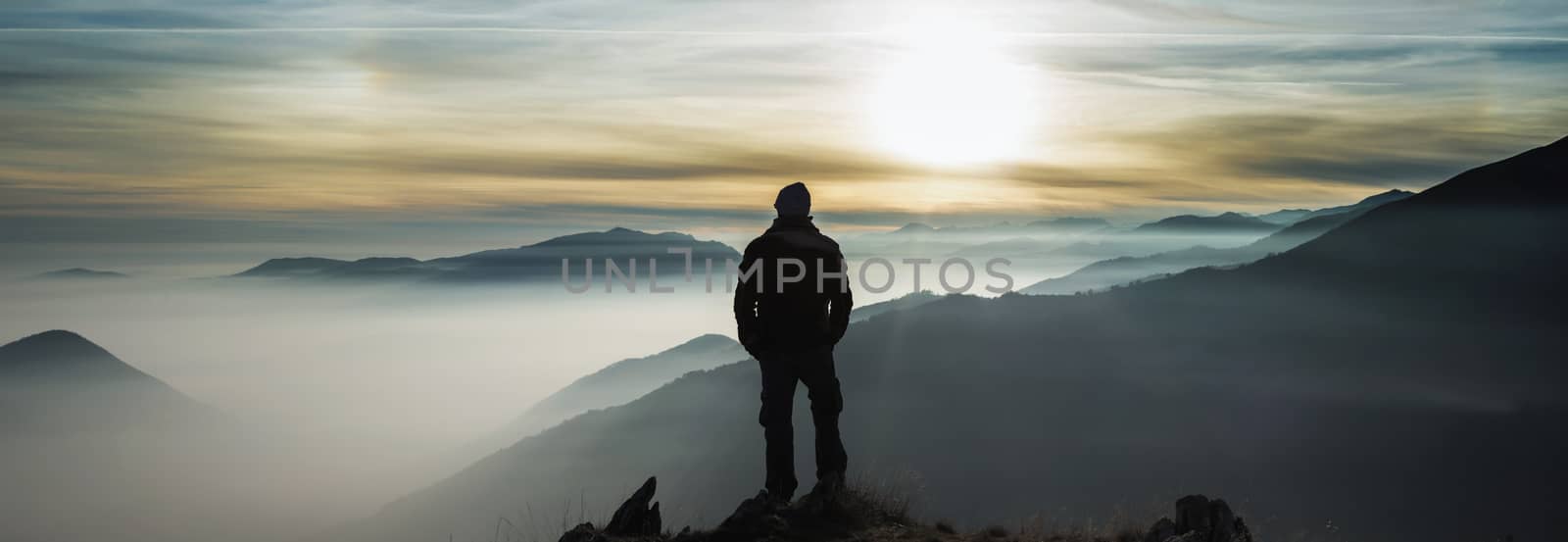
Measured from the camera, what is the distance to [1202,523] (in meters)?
7.43

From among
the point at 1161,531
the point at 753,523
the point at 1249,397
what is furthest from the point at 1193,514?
the point at 1249,397

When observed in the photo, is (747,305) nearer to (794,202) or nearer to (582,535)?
(794,202)

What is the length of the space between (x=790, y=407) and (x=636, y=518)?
5.81ft

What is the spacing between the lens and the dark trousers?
9.44 meters

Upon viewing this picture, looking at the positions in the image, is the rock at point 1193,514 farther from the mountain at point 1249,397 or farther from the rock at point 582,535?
the mountain at point 1249,397

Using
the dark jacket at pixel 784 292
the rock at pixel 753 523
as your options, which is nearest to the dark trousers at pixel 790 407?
the dark jacket at pixel 784 292

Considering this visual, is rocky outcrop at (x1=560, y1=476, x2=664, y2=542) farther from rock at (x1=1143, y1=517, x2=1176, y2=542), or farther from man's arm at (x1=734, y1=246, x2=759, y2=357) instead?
rock at (x1=1143, y1=517, x2=1176, y2=542)

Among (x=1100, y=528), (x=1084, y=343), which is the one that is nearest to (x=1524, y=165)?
(x=1084, y=343)

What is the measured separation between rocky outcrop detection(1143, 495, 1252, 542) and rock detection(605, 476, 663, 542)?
11.9 ft

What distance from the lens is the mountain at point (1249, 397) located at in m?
74.4

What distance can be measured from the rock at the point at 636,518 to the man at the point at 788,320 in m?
1.29

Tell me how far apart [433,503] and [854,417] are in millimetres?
62606

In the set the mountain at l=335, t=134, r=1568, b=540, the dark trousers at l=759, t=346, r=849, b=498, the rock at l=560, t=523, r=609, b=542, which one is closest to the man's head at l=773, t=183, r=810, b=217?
the dark trousers at l=759, t=346, r=849, b=498

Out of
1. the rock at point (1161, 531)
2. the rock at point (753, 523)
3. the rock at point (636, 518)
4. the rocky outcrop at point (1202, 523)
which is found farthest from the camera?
the rock at point (636, 518)
